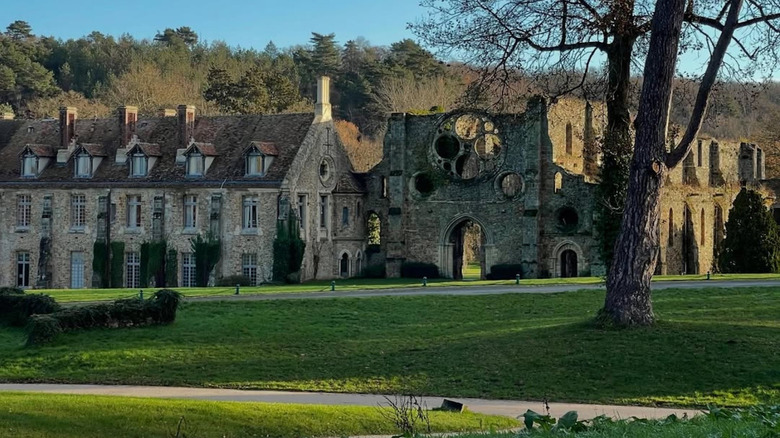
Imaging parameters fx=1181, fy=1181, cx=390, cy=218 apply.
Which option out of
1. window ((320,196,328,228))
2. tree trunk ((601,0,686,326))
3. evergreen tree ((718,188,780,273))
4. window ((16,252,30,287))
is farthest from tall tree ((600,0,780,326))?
window ((16,252,30,287))

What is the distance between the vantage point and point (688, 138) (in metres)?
26.3

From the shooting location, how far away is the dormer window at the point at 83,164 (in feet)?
206

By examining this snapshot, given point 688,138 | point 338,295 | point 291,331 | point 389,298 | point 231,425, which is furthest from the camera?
point 338,295

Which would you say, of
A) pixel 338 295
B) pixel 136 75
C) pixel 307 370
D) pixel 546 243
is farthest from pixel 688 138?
pixel 136 75

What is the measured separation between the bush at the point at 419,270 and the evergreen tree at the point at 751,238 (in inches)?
572

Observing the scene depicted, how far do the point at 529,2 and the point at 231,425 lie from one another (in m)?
14.0

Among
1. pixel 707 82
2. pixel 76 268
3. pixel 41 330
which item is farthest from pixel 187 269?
pixel 707 82

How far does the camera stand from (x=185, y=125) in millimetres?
62125

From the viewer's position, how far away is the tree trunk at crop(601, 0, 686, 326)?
2556 cm

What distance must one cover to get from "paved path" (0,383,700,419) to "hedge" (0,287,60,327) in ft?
25.7

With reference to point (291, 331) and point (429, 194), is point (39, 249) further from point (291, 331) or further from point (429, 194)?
point (291, 331)

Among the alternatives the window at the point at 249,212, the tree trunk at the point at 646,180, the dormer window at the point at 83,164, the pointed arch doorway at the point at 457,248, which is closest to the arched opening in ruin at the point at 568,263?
the pointed arch doorway at the point at 457,248

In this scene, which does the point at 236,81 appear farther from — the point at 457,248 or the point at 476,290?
the point at 476,290

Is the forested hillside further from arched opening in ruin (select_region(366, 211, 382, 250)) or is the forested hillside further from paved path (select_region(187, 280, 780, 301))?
paved path (select_region(187, 280, 780, 301))
